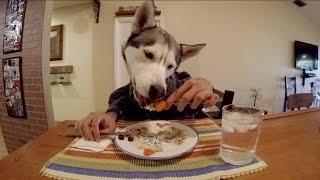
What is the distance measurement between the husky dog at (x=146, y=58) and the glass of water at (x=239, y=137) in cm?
20

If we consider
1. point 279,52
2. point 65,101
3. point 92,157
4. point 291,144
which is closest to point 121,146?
point 92,157

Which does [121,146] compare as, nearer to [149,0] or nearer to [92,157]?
[92,157]

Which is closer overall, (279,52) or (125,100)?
(125,100)

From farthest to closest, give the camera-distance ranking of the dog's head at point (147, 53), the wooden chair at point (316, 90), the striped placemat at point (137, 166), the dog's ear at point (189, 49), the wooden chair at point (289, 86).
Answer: the wooden chair at point (289, 86), the wooden chair at point (316, 90), the dog's ear at point (189, 49), the dog's head at point (147, 53), the striped placemat at point (137, 166)

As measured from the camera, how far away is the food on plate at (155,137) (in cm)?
29

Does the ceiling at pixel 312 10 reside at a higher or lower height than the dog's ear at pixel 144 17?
higher

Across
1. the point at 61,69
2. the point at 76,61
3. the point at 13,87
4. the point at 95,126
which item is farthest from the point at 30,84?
the point at 95,126

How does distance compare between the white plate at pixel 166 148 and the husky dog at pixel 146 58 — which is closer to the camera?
the white plate at pixel 166 148

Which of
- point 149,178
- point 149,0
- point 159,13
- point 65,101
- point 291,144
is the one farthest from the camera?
point 159,13

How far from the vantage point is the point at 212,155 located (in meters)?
0.28

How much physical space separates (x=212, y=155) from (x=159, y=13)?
1004mm

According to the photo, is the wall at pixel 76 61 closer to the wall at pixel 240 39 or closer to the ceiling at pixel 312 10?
the wall at pixel 240 39

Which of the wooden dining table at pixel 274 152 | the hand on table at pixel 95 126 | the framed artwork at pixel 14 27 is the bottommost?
the wooden dining table at pixel 274 152

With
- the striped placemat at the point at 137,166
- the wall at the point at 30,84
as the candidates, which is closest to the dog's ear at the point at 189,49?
the striped placemat at the point at 137,166
